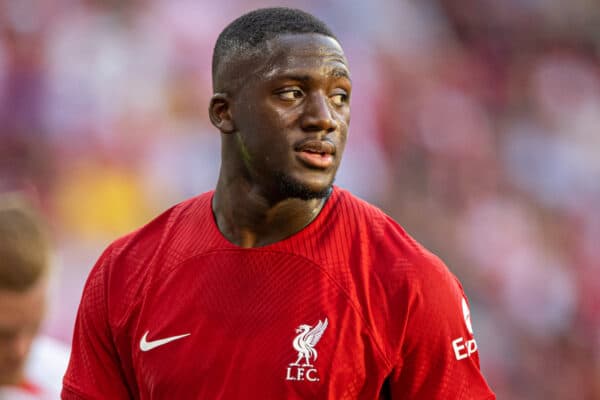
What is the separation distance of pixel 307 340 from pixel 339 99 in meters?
0.68

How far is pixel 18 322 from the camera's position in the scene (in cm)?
296

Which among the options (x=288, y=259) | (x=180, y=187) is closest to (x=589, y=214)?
(x=180, y=187)

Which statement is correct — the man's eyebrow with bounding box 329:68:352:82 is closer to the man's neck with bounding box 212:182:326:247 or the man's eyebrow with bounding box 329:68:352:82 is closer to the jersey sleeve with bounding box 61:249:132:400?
the man's neck with bounding box 212:182:326:247

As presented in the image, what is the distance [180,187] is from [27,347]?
5.04 m

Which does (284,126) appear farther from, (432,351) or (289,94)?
(432,351)

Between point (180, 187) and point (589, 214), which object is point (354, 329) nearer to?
point (180, 187)

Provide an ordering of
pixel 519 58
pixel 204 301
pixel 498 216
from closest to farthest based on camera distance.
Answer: pixel 204 301
pixel 498 216
pixel 519 58

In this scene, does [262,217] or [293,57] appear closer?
[293,57]

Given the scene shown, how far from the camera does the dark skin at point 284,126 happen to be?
268cm

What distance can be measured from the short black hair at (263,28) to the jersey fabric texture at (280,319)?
516mm

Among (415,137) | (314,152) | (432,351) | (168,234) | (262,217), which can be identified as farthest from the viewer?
(415,137)

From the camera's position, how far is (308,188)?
107 inches

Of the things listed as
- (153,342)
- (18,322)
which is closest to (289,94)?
(153,342)

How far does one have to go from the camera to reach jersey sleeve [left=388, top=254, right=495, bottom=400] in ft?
8.51
